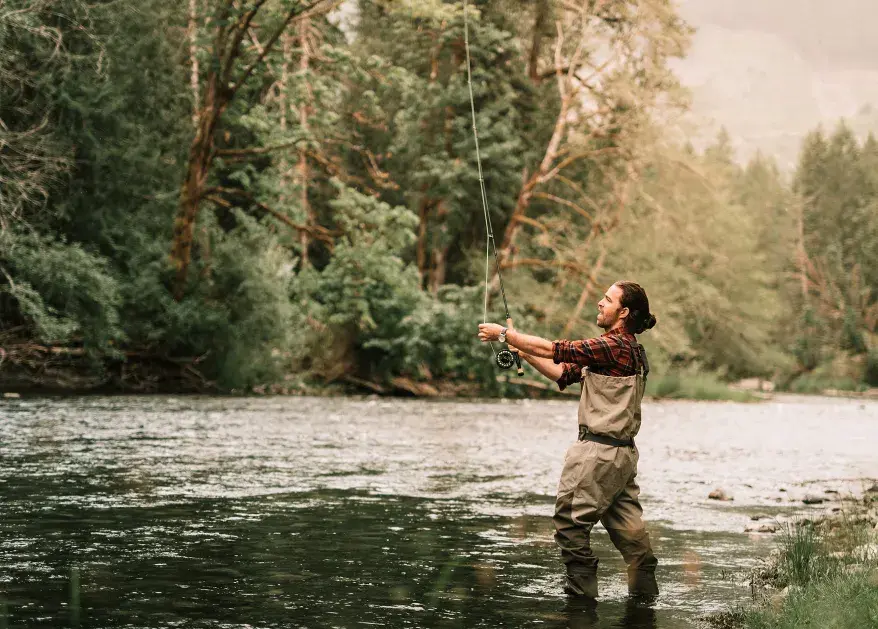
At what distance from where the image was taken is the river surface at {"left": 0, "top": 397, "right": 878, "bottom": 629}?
6259 mm

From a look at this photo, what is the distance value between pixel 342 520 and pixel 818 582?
13.8ft

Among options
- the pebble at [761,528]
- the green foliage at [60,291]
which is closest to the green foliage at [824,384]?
the green foliage at [60,291]

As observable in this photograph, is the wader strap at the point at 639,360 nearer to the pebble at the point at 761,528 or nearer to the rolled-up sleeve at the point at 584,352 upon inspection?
the rolled-up sleeve at the point at 584,352

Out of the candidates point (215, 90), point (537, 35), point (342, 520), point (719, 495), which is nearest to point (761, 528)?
point (719, 495)

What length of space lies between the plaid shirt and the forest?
17.3m

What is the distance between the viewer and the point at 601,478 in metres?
6.29

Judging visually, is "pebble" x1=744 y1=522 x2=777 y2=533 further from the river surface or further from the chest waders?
the chest waders

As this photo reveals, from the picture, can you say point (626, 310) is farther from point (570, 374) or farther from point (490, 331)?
point (490, 331)

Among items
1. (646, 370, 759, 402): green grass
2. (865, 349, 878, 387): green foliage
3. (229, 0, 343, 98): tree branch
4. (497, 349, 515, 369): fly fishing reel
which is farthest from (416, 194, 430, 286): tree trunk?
(497, 349, 515, 369): fly fishing reel

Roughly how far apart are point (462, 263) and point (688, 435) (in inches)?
776

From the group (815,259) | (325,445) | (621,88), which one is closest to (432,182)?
(621,88)

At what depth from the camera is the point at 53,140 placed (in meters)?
26.3

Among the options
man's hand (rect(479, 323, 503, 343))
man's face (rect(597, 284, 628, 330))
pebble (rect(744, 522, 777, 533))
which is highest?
man's face (rect(597, 284, 628, 330))

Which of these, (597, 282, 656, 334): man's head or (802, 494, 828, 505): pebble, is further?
(802, 494, 828, 505): pebble
